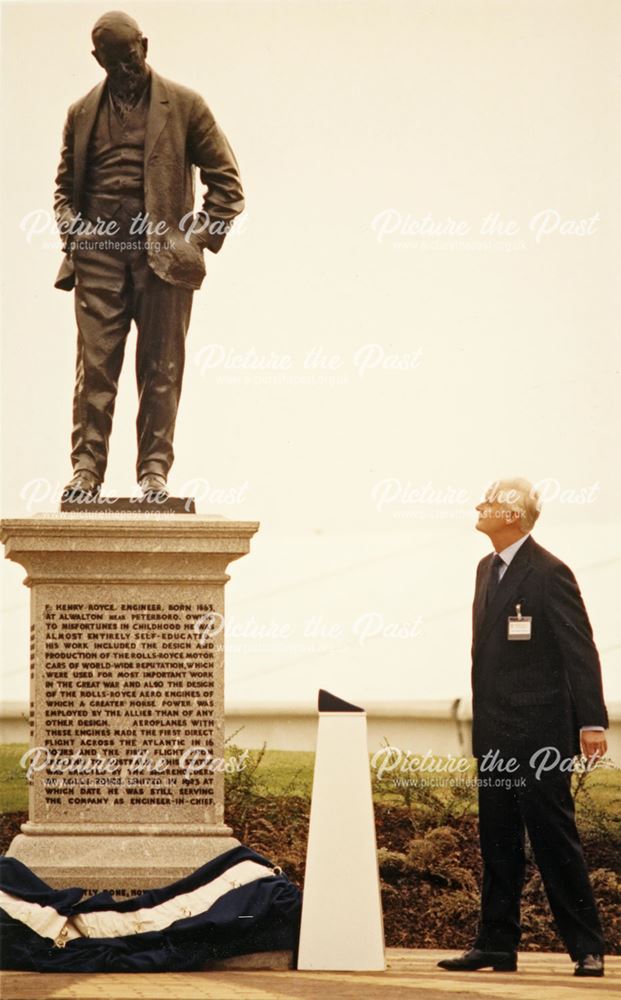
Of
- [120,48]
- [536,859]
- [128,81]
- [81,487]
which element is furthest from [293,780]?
[120,48]

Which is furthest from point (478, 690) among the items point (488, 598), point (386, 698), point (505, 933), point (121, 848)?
point (386, 698)

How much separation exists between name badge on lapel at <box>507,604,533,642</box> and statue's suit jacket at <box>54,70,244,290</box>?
6.32ft

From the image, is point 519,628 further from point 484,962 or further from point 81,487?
point 81,487

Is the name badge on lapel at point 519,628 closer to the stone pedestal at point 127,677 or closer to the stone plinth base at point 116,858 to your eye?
the stone pedestal at point 127,677

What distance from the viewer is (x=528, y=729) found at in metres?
Answer: 5.88

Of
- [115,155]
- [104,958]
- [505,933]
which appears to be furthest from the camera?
[115,155]

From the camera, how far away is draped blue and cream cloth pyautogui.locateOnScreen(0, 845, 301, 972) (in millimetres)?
5461

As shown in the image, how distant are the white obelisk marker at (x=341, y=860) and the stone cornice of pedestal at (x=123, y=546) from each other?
87 cm

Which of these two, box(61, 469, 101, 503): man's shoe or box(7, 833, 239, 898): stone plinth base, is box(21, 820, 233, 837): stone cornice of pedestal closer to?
box(7, 833, 239, 898): stone plinth base

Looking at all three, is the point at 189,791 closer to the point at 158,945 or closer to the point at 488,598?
the point at 158,945

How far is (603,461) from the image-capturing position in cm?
823

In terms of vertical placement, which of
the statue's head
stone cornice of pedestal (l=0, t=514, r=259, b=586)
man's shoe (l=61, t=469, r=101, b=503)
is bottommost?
stone cornice of pedestal (l=0, t=514, r=259, b=586)

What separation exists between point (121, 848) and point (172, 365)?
1953mm

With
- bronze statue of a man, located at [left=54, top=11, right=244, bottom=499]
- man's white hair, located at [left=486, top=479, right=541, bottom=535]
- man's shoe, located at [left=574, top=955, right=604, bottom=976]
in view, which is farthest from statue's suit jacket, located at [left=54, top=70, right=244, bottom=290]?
man's shoe, located at [left=574, top=955, right=604, bottom=976]
